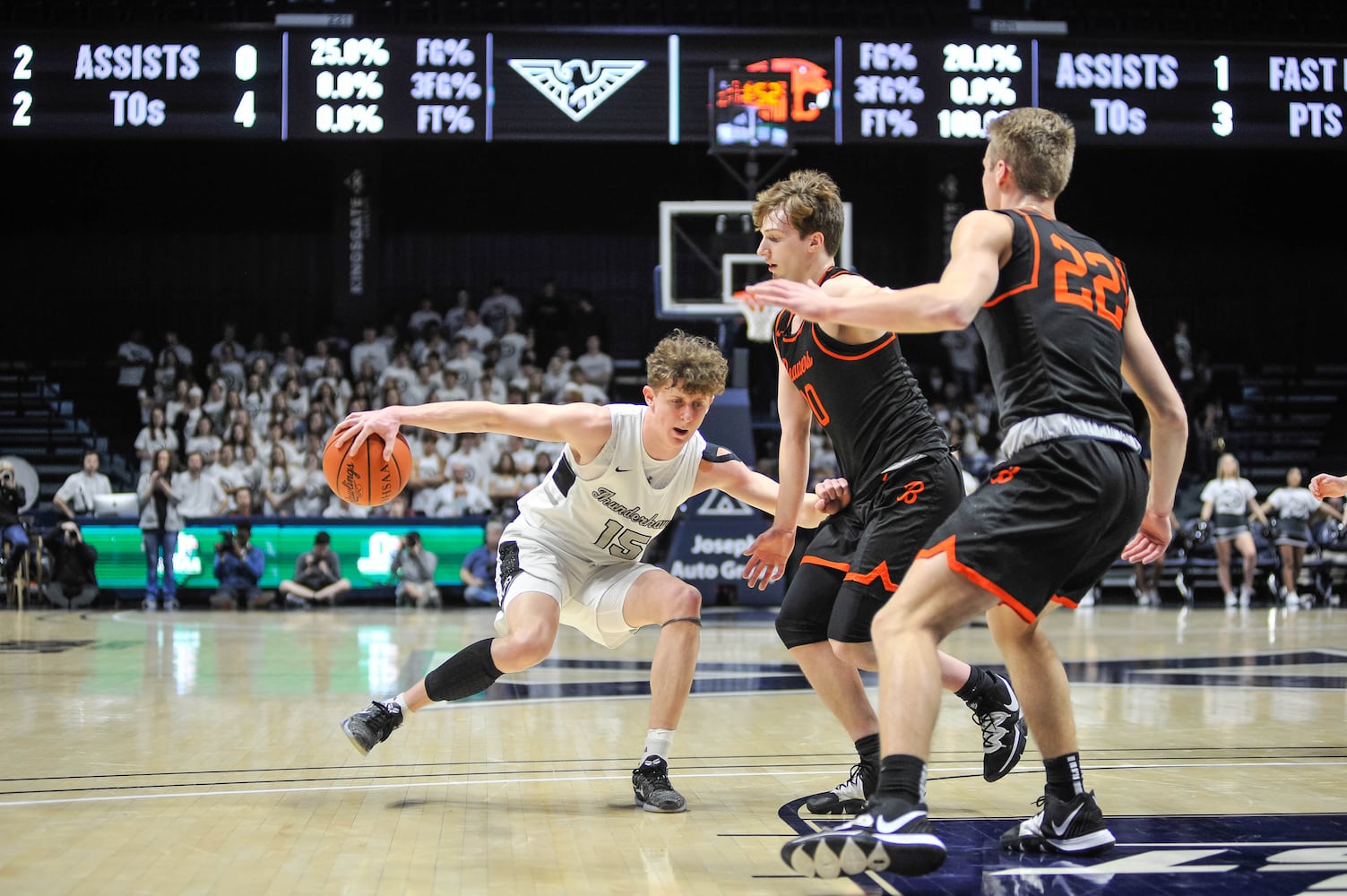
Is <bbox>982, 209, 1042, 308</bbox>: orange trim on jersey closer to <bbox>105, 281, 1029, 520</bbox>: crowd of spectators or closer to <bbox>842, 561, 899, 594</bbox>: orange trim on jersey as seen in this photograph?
<bbox>842, 561, 899, 594</bbox>: orange trim on jersey

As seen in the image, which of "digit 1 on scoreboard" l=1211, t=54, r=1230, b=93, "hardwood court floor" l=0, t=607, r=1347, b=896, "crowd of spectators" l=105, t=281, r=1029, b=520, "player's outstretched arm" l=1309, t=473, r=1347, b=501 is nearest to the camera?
"hardwood court floor" l=0, t=607, r=1347, b=896

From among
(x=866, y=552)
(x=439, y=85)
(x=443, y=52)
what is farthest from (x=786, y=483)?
(x=443, y=52)

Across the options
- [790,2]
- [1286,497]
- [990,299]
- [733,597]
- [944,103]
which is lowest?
[733,597]

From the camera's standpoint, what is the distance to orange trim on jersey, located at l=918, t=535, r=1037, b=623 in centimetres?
335

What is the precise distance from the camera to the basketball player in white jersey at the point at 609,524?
4410mm

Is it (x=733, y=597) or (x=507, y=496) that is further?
(x=507, y=496)

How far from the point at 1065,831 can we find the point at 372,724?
7.85 ft

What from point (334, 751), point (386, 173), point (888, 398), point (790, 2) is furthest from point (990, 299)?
point (386, 173)

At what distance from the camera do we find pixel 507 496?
1467 cm

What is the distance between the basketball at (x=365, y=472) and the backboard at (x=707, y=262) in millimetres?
8932

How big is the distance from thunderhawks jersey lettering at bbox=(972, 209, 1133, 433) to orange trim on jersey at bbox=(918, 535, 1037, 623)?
1.48 ft

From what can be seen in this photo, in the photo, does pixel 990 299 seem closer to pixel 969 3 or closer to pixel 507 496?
pixel 507 496

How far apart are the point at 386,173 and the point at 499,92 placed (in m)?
7.16

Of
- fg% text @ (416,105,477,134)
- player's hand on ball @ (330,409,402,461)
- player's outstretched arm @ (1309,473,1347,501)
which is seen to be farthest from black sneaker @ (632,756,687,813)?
fg% text @ (416,105,477,134)
